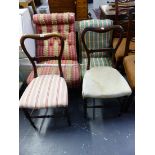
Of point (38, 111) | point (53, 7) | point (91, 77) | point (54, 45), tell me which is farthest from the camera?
point (53, 7)

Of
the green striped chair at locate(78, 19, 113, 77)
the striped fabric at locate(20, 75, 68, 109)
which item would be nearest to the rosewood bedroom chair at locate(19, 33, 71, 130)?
the striped fabric at locate(20, 75, 68, 109)

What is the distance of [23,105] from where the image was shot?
5.25ft

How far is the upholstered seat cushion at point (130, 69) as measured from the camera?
180 cm

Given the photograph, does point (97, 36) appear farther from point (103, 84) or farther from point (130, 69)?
point (103, 84)

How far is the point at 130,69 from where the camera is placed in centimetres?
189

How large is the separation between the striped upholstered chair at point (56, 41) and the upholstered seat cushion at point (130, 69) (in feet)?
1.52

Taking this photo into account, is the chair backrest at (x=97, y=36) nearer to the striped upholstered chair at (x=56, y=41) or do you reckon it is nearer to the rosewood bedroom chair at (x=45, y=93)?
the striped upholstered chair at (x=56, y=41)

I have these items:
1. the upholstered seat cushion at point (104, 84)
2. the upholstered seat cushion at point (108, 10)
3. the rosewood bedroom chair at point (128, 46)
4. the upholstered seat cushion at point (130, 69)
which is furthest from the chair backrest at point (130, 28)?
the upholstered seat cushion at point (108, 10)

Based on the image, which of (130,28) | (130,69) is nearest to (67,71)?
(130,69)
